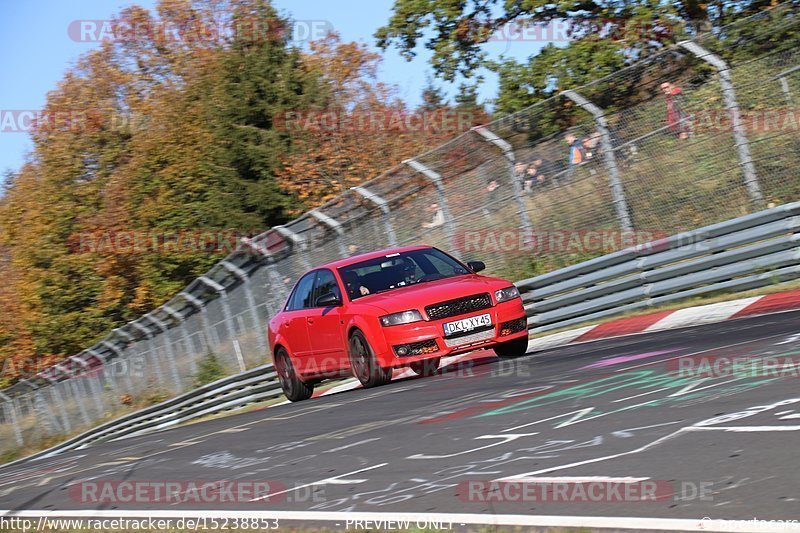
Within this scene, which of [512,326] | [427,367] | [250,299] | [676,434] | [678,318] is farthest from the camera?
[250,299]

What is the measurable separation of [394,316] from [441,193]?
5.78 meters

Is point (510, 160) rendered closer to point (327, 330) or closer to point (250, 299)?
point (327, 330)

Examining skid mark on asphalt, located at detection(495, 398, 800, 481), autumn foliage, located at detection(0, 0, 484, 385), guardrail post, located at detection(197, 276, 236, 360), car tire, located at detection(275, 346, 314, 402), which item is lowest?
skid mark on asphalt, located at detection(495, 398, 800, 481)

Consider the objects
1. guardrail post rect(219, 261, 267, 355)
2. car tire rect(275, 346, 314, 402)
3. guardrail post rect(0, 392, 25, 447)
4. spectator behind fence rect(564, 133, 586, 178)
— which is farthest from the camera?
guardrail post rect(0, 392, 25, 447)

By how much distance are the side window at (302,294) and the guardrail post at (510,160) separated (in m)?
3.68

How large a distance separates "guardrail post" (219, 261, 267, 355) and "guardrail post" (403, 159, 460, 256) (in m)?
5.00

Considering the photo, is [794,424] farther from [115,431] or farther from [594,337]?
[115,431]

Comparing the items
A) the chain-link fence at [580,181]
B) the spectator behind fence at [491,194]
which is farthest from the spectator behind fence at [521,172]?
the spectator behind fence at [491,194]

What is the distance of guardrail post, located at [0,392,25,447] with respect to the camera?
3631 centimetres

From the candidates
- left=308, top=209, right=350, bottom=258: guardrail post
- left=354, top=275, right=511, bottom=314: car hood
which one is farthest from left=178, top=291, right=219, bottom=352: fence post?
left=354, top=275, right=511, bottom=314: car hood

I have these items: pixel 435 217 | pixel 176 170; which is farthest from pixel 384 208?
pixel 176 170

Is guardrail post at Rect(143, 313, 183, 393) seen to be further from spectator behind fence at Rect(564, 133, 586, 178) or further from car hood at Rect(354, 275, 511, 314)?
car hood at Rect(354, 275, 511, 314)

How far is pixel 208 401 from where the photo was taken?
69.1ft

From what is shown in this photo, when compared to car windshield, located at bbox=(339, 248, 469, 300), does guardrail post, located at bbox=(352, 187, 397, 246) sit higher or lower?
higher
